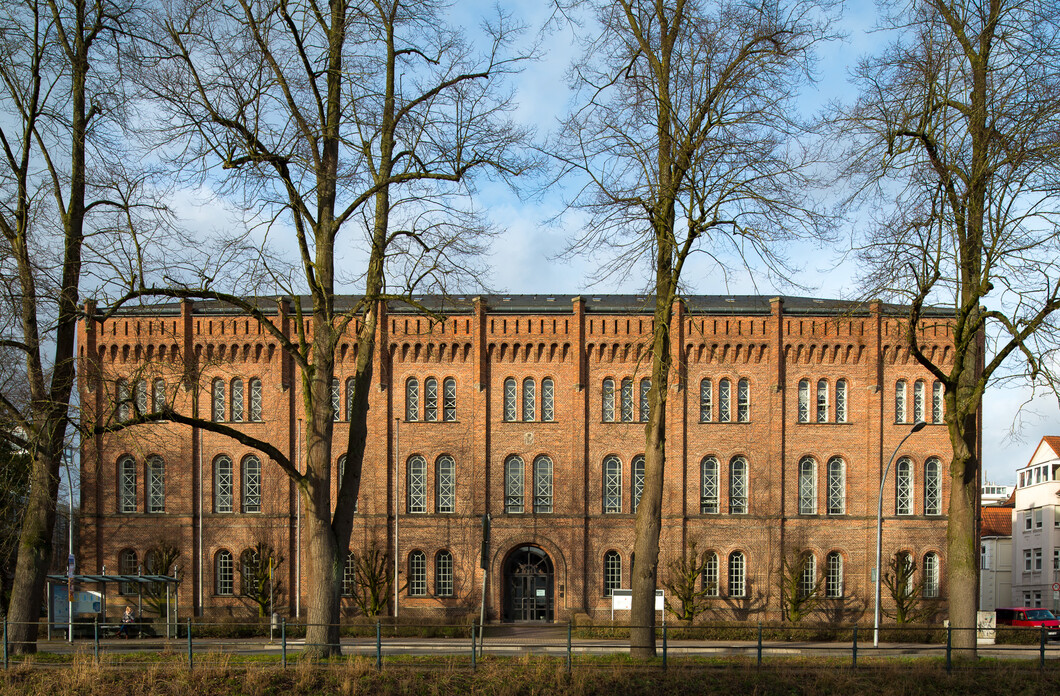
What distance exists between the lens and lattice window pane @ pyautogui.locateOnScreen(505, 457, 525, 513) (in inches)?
1511

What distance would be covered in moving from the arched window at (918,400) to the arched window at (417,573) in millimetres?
20454

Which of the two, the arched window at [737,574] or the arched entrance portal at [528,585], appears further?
the arched entrance portal at [528,585]

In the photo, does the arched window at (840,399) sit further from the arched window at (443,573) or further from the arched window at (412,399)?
the arched window at (412,399)

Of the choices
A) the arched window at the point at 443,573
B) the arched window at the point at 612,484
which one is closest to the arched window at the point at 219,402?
the arched window at the point at 443,573

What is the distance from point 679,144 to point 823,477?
939 inches

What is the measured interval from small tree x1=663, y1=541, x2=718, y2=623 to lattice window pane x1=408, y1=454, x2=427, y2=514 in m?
10.1

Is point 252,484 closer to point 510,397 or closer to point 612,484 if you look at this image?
point 510,397

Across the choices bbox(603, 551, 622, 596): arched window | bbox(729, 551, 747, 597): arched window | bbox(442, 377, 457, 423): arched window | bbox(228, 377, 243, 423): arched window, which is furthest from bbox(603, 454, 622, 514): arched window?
bbox(228, 377, 243, 423): arched window

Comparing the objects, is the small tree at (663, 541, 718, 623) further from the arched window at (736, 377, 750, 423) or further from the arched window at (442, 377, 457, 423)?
the arched window at (442, 377, 457, 423)

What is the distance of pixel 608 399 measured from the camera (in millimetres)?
38750

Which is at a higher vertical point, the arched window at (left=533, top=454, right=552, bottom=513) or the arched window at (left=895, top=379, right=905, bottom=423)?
the arched window at (left=895, top=379, right=905, bottom=423)

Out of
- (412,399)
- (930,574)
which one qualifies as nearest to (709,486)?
(930,574)

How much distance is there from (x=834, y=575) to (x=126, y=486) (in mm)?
28688

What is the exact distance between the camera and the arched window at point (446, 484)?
3850cm
